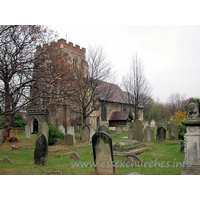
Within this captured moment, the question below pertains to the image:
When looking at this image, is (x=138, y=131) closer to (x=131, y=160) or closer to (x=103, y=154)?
(x=131, y=160)

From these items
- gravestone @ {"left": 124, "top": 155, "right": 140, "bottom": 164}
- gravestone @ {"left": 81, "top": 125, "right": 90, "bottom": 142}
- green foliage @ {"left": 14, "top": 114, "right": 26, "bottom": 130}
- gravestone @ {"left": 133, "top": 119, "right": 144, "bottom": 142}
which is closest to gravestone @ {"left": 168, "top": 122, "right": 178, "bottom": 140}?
gravestone @ {"left": 133, "top": 119, "right": 144, "bottom": 142}

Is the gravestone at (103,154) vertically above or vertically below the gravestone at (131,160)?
above

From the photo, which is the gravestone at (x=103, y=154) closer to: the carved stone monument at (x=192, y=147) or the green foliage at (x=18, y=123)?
the carved stone monument at (x=192, y=147)

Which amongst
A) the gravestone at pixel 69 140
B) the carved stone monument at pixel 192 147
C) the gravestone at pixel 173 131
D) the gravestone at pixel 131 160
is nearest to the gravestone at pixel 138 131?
the gravestone at pixel 173 131

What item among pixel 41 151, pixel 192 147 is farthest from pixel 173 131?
pixel 41 151

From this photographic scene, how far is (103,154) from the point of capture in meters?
5.93

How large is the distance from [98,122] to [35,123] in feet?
34.7

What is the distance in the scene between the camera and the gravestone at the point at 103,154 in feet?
19.2

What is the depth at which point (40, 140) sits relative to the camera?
7387 mm

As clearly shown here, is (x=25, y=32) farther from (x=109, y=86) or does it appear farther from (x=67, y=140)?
(x=109, y=86)

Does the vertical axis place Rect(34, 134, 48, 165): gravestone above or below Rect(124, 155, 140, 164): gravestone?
above

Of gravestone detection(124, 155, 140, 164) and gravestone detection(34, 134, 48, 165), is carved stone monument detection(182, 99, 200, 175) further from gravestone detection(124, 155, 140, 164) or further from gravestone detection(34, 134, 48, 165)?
gravestone detection(34, 134, 48, 165)

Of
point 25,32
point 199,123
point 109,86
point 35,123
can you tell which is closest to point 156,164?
point 199,123

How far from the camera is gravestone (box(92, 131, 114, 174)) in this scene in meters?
5.86
